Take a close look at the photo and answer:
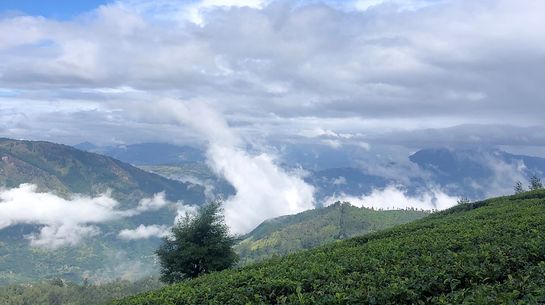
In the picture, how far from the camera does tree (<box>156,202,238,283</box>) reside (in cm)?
6462

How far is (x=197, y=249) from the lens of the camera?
64.2 metres

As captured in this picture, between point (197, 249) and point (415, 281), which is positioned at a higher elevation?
point (197, 249)

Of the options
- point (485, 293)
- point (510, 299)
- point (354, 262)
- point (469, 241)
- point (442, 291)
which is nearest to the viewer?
point (510, 299)

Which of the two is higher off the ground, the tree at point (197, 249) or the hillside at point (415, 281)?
the tree at point (197, 249)

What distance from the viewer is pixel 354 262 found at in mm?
22969

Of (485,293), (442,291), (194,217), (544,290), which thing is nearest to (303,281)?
(442,291)

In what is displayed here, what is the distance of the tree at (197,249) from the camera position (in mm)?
64625

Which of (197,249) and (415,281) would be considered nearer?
(415,281)

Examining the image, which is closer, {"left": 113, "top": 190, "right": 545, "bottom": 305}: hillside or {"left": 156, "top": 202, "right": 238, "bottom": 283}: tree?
{"left": 113, "top": 190, "right": 545, "bottom": 305}: hillside

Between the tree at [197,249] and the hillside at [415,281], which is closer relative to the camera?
the hillside at [415,281]

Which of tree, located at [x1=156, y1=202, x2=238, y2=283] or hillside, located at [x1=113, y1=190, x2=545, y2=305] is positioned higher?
tree, located at [x1=156, y1=202, x2=238, y2=283]

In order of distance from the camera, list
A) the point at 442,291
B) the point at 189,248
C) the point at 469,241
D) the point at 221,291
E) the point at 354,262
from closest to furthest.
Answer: the point at 442,291
the point at 221,291
the point at 354,262
the point at 469,241
the point at 189,248

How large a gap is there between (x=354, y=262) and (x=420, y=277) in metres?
6.70

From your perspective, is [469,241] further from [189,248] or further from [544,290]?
[189,248]
